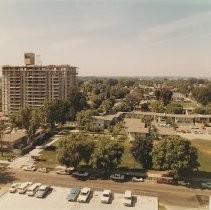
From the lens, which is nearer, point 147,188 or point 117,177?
point 147,188

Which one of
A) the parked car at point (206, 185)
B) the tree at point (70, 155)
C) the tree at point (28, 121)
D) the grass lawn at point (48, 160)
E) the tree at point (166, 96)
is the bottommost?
the parked car at point (206, 185)

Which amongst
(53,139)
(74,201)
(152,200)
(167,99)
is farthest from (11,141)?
(167,99)

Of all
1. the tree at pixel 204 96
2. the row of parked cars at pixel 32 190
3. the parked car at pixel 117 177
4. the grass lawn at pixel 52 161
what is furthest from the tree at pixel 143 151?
the tree at pixel 204 96

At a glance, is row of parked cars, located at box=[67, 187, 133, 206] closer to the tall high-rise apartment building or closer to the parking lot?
the parking lot

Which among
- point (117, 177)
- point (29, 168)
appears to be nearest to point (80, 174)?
point (117, 177)

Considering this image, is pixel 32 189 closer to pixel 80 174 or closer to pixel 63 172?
pixel 80 174

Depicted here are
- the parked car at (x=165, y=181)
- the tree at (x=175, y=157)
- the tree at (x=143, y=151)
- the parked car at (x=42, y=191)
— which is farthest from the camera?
the tree at (x=143, y=151)

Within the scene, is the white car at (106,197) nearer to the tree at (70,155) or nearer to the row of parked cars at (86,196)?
the row of parked cars at (86,196)
